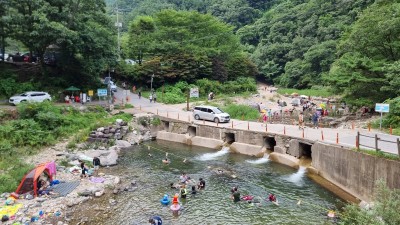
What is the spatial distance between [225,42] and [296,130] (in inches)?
1694

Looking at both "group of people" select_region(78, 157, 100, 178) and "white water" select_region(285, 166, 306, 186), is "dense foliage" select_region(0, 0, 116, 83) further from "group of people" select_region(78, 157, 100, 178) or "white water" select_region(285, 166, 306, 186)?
"white water" select_region(285, 166, 306, 186)

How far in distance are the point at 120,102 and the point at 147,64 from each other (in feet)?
40.7

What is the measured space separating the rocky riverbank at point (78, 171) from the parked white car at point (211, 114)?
5661mm

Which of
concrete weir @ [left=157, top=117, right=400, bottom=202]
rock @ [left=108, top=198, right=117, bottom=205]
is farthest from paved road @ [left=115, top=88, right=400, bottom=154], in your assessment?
rock @ [left=108, top=198, right=117, bottom=205]

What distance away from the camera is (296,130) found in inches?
1298

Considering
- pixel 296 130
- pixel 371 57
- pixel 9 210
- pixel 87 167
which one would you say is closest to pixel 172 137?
pixel 87 167

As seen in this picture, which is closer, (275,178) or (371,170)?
(371,170)

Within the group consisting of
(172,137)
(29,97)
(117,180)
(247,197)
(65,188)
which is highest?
(29,97)

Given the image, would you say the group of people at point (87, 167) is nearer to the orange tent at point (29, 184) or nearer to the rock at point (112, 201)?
the orange tent at point (29, 184)

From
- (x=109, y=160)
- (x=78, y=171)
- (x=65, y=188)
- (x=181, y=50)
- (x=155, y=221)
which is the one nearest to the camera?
(x=155, y=221)

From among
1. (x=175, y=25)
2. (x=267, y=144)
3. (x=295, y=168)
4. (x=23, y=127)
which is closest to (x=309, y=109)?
(x=267, y=144)

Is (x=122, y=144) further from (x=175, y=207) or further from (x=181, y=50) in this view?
(x=181, y=50)

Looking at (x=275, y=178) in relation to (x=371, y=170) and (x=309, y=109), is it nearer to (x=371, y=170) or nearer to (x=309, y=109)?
(x=371, y=170)

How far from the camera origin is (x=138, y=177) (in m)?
26.3
